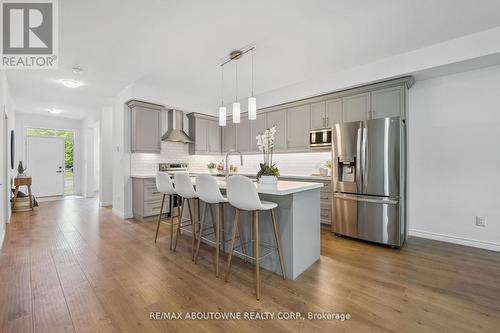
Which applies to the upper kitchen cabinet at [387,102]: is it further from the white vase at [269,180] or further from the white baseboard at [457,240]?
the white vase at [269,180]

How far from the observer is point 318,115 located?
4.35 meters

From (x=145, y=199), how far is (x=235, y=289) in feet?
10.2


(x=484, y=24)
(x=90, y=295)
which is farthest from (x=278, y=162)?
(x=90, y=295)

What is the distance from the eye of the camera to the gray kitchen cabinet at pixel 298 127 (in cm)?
455

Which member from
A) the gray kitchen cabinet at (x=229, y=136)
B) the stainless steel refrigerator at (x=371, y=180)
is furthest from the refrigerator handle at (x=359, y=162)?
the gray kitchen cabinet at (x=229, y=136)

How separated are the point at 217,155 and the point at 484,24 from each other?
5.44 m

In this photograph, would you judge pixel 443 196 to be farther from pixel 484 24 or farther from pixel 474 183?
pixel 484 24

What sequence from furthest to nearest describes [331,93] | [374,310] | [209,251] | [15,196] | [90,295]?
1. [15,196]
2. [331,93]
3. [209,251]
4. [90,295]
5. [374,310]

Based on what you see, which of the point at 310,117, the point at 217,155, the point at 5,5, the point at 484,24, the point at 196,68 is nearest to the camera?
the point at 5,5

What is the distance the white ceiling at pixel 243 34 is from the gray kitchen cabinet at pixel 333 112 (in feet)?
1.82

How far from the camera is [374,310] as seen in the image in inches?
70.3

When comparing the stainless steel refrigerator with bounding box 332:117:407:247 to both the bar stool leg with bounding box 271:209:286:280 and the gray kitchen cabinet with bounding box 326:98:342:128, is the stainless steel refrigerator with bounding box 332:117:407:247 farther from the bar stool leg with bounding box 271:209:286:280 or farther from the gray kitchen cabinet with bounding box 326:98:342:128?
the bar stool leg with bounding box 271:209:286:280

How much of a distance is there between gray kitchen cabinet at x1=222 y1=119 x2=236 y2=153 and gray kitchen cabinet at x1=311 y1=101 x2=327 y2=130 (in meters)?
2.30

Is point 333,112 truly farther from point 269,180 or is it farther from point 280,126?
point 269,180
